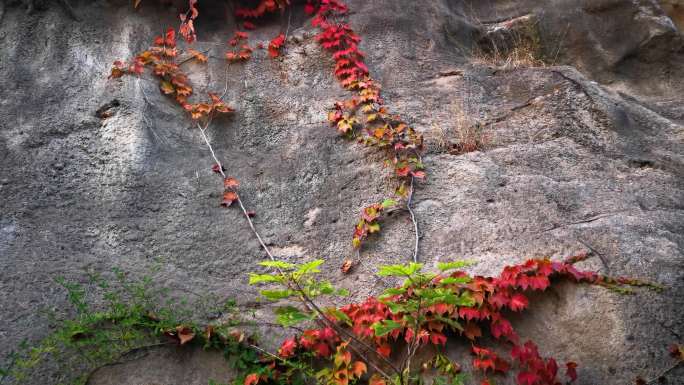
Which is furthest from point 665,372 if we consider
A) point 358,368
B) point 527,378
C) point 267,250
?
point 267,250

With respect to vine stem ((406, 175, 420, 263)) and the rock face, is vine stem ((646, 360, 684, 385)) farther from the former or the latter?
vine stem ((406, 175, 420, 263))

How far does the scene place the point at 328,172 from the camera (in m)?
4.83

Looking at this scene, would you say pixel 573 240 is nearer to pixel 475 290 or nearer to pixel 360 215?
pixel 475 290

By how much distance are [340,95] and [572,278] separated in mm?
2836

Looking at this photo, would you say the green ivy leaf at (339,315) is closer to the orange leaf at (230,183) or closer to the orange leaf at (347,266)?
the orange leaf at (347,266)

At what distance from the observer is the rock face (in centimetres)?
348

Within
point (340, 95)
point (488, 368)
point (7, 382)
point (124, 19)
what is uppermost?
point (124, 19)

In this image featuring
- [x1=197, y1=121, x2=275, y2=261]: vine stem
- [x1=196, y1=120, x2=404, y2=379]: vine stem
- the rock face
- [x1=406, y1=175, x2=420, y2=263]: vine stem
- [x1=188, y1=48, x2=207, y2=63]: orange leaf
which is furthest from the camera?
[x1=188, y1=48, x2=207, y2=63]: orange leaf

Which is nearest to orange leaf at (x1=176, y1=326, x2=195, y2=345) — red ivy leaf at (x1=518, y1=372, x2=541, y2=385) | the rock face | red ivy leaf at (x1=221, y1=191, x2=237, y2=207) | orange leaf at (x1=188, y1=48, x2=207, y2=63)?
the rock face

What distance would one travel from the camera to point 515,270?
348 centimetres

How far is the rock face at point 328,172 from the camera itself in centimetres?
348

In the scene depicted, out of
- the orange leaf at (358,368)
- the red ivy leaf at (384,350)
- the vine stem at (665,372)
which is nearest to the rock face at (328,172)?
the vine stem at (665,372)

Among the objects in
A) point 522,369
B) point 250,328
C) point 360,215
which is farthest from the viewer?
point 360,215

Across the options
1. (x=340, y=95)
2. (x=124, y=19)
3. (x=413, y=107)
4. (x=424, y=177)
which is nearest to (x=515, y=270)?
(x=424, y=177)
